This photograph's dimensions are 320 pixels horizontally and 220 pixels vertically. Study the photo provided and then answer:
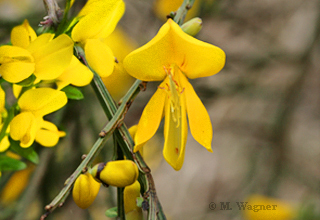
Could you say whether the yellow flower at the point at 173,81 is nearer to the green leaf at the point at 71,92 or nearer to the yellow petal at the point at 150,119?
the yellow petal at the point at 150,119

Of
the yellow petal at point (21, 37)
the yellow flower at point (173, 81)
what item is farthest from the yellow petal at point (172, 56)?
the yellow petal at point (21, 37)

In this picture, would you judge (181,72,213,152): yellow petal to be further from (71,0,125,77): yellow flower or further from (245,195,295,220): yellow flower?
(245,195,295,220): yellow flower

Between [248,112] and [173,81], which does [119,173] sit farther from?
[248,112]

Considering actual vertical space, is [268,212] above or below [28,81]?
below

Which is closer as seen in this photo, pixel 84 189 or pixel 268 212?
pixel 84 189

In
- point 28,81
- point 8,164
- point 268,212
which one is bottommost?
point 268,212

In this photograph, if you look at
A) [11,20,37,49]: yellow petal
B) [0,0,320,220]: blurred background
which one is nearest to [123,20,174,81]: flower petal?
[11,20,37,49]: yellow petal

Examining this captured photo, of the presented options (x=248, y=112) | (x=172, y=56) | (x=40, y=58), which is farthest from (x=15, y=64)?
(x=248, y=112)
